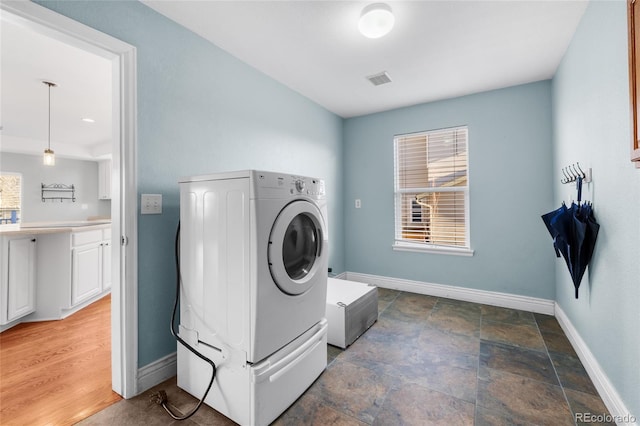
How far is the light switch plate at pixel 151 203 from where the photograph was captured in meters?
1.64

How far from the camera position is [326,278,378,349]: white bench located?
2.11m

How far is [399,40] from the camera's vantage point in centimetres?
204

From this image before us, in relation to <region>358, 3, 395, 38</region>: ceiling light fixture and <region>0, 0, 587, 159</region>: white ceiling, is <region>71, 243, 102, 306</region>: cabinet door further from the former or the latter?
<region>358, 3, 395, 38</region>: ceiling light fixture

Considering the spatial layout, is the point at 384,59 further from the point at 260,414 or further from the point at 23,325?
the point at 23,325

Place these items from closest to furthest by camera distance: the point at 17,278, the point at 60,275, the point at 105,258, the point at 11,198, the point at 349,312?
1. the point at 349,312
2. the point at 17,278
3. the point at 60,275
4. the point at 105,258
5. the point at 11,198

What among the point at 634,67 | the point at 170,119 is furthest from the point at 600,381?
the point at 170,119

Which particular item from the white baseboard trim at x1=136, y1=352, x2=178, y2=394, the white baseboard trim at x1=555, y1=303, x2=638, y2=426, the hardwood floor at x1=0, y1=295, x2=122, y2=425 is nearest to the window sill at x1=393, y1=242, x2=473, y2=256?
the white baseboard trim at x1=555, y1=303, x2=638, y2=426

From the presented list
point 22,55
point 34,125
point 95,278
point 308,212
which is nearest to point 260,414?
point 308,212

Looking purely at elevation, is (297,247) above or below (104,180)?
below

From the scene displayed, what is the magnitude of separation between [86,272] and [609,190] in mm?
4394

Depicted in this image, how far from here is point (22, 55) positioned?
2.23 metres

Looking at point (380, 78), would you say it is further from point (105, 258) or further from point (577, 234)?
point (105, 258)

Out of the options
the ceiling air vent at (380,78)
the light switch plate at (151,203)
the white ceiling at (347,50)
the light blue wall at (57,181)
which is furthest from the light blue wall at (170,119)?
the light blue wall at (57,181)

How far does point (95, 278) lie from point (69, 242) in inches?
23.7
